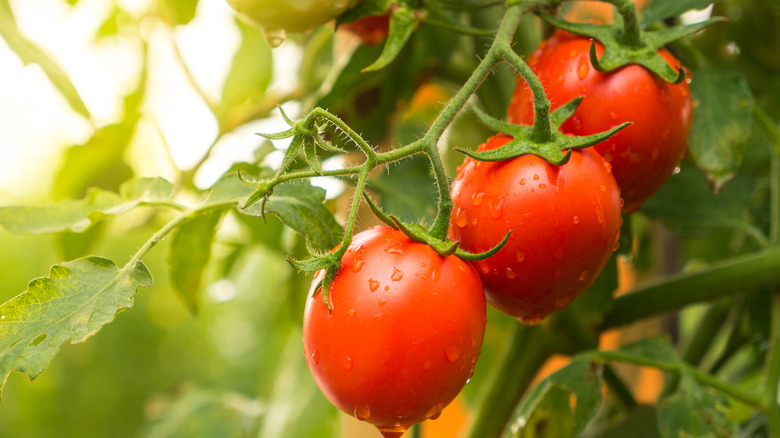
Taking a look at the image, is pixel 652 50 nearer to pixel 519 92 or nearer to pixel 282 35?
pixel 519 92

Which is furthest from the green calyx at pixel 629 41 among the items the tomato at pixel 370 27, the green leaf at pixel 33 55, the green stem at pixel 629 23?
the green leaf at pixel 33 55

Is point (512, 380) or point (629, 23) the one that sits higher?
point (629, 23)

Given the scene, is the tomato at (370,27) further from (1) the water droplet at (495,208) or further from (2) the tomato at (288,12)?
(1) the water droplet at (495,208)

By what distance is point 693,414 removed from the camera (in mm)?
428

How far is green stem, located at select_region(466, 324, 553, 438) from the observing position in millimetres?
515

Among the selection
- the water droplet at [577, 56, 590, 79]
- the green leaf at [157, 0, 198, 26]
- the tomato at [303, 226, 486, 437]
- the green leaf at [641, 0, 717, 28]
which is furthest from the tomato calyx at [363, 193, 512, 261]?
the green leaf at [157, 0, 198, 26]

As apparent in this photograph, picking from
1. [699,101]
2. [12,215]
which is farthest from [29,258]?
[699,101]

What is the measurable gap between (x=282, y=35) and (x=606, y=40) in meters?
0.18

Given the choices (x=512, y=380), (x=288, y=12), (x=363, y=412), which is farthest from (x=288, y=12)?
(x=512, y=380)

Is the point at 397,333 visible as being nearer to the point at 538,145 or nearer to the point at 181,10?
the point at 538,145

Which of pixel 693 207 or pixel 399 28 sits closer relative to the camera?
pixel 399 28

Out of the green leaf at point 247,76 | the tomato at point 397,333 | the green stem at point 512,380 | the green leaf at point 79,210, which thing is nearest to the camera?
the tomato at point 397,333

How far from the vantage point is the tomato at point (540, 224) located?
29 centimetres

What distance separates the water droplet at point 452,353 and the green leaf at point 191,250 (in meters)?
0.18
